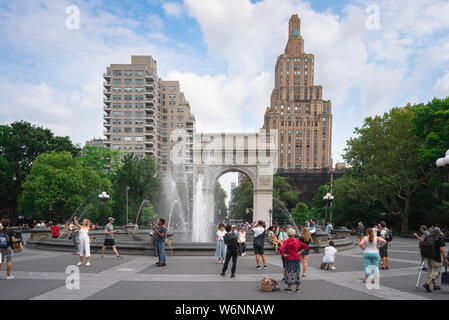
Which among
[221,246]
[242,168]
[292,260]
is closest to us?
[292,260]

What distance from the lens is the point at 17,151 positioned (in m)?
42.8

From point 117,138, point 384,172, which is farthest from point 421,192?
point 117,138

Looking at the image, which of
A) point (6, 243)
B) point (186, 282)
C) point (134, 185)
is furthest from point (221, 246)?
point (134, 185)

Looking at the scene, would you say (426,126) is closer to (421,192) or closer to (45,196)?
(421,192)

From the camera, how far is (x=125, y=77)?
79188mm

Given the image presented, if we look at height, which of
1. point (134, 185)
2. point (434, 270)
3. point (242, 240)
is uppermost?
point (134, 185)

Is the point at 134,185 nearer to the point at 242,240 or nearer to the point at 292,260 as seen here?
the point at 242,240

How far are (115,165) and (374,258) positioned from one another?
1958 inches

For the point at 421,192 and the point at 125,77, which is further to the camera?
the point at 125,77

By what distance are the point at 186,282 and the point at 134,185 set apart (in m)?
41.1

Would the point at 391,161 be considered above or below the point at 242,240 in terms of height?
above
